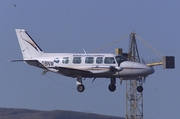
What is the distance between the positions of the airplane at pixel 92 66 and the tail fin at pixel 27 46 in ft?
6.85

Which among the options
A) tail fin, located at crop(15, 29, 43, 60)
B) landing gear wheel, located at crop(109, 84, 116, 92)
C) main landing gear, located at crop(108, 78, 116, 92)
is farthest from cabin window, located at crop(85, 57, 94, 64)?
tail fin, located at crop(15, 29, 43, 60)

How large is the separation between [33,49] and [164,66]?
52611 millimetres

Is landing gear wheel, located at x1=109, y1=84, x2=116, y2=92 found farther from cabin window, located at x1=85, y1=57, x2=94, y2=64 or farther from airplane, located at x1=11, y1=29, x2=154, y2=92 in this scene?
cabin window, located at x1=85, y1=57, x2=94, y2=64

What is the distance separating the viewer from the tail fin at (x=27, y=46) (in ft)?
304

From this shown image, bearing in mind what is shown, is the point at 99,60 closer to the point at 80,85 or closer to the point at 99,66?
the point at 99,66

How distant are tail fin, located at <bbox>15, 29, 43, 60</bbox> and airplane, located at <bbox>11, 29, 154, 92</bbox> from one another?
2087mm

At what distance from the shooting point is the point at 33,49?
93125mm

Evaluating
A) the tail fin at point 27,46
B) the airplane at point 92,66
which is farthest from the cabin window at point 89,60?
the tail fin at point 27,46

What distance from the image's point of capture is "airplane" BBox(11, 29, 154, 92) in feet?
283

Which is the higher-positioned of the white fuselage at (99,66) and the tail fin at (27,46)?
the tail fin at (27,46)

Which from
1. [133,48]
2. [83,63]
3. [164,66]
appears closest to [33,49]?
[83,63]

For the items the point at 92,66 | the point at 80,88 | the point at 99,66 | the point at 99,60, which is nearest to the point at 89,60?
the point at 92,66

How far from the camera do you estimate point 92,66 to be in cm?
8650

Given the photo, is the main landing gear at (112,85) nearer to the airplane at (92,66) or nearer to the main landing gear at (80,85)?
the airplane at (92,66)
